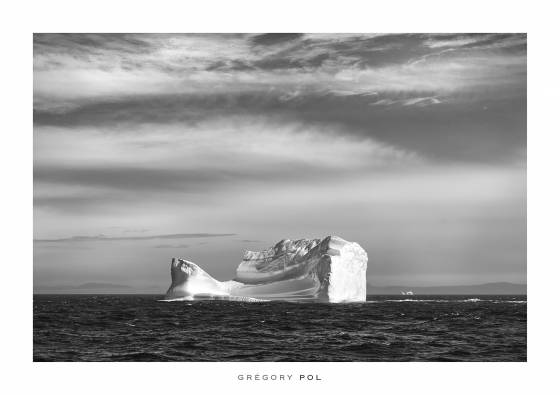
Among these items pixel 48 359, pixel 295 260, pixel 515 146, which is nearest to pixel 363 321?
pixel 515 146

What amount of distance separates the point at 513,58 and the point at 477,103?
1321 millimetres

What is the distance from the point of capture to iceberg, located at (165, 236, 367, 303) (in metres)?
40.5

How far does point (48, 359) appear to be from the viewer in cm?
1343

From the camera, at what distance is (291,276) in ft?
143

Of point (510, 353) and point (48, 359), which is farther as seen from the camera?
point (510, 353)

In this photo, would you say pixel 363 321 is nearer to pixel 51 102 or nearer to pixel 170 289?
pixel 51 102

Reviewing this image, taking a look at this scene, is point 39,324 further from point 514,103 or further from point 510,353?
point 514,103

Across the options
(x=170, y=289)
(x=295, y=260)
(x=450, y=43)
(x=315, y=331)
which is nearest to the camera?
(x=450, y=43)

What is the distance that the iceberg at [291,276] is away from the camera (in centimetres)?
4047

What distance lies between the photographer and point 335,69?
1504cm

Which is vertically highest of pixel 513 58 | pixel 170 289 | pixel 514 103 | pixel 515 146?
pixel 513 58

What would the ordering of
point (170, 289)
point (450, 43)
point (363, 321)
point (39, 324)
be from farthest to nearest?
1. point (170, 289)
2. point (363, 321)
3. point (39, 324)
4. point (450, 43)

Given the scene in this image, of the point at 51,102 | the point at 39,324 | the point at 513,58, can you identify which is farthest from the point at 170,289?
the point at 513,58

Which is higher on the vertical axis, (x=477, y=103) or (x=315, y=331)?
(x=477, y=103)
